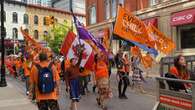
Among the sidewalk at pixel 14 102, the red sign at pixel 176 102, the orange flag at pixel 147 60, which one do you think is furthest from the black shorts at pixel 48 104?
the orange flag at pixel 147 60

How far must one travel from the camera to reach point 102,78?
41.4ft

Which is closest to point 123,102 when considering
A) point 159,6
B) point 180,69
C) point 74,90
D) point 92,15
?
point 74,90

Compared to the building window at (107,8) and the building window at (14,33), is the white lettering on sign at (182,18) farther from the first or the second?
the building window at (14,33)

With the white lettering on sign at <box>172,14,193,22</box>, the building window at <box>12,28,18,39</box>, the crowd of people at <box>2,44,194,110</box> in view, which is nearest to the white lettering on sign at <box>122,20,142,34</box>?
the crowd of people at <box>2,44,194,110</box>

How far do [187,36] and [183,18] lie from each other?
2108 mm

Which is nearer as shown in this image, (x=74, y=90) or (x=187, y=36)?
(x=74, y=90)

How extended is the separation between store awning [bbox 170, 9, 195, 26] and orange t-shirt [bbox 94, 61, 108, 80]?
49.6 ft

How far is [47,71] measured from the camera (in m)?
8.55

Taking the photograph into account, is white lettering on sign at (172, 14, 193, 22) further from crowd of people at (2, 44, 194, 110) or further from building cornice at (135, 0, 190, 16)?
crowd of people at (2, 44, 194, 110)

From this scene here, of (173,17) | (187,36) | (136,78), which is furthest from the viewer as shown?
(187,36)

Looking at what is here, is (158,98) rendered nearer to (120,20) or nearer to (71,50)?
(120,20)

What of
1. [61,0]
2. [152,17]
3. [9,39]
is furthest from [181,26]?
[61,0]

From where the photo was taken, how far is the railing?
669cm

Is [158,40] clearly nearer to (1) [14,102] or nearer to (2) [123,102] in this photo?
(2) [123,102]
